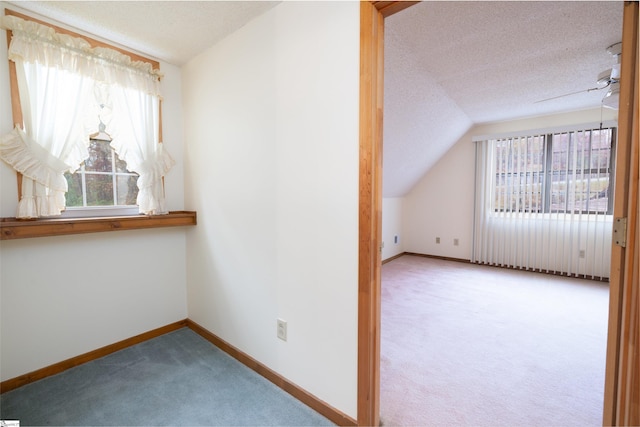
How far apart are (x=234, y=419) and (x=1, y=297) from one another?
1.54 metres

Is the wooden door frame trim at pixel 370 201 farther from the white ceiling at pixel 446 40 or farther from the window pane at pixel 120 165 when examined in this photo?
the window pane at pixel 120 165

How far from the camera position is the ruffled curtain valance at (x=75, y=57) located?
159 cm

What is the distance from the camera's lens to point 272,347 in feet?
5.68

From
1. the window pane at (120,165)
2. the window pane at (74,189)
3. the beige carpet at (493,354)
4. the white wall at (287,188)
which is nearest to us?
the white wall at (287,188)

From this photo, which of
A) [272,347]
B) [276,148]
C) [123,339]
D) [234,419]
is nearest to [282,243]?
[276,148]

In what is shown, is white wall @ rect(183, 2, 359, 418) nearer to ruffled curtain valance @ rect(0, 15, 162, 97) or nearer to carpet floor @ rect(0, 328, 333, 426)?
carpet floor @ rect(0, 328, 333, 426)

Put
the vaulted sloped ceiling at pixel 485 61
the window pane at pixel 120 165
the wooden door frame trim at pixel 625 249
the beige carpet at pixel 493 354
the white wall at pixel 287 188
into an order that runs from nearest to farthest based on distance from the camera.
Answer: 1. the wooden door frame trim at pixel 625 249
2. the white wall at pixel 287 188
3. the beige carpet at pixel 493 354
4. the vaulted sloped ceiling at pixel 485 61
5. the window pane at pixel 120 165

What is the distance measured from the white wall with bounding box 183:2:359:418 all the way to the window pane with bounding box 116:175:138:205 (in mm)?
533

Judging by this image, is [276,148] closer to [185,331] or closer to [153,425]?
[153,425]

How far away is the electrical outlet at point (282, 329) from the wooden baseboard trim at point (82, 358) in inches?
49.1

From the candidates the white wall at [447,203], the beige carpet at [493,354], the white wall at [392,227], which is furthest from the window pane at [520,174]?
the white wall at [392,227]

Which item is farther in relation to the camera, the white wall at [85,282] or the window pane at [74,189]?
the window pane at [74,189]

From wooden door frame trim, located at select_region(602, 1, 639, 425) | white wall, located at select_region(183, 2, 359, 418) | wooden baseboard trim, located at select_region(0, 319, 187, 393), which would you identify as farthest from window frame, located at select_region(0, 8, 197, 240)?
wooden door frame trim, located at select_region(602, 1, 639, 425)

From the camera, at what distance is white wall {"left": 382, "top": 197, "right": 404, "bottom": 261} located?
4.83 metres
